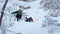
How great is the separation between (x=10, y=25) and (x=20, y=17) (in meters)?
0.12

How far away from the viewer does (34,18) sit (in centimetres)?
136

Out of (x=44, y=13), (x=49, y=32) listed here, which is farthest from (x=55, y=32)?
(x=44, y=13)

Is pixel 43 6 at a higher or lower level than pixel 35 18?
higher

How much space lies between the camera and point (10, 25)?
1.37m

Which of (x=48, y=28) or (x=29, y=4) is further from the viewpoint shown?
(x=29, y=4)

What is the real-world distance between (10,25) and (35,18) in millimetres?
252

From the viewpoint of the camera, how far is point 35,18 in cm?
136

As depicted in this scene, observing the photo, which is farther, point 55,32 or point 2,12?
point 2,12

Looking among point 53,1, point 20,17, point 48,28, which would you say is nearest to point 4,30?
point 20,17

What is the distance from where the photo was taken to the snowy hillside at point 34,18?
4.31ft

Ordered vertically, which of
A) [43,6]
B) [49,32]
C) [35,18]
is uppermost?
[43,6]

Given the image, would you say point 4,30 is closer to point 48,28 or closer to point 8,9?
point 8,9

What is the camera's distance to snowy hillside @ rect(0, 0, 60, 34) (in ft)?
4.31

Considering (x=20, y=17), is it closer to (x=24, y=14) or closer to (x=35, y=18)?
(x=24, y=14)
